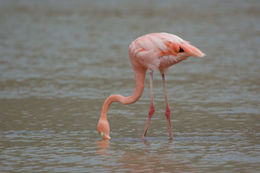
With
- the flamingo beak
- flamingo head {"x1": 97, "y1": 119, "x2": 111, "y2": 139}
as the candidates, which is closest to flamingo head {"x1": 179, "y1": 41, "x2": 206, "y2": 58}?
flamingo head {"x1": 97, "y1": 119, "x2": 111, "y2": 139}

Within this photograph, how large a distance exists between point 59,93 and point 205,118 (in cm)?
377

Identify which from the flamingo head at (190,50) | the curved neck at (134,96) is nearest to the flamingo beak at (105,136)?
the curved neck at (134,96)

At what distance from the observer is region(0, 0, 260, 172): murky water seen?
25.1ft

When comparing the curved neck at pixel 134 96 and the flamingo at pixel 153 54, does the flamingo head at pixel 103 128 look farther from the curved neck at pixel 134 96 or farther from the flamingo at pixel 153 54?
the curved neck at pixel 134 96

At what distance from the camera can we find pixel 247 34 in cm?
2191

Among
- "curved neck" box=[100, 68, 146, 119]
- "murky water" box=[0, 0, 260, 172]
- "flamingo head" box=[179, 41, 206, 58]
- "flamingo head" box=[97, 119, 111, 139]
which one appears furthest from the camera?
"curved neck" box=[100, 68, 146, 119]

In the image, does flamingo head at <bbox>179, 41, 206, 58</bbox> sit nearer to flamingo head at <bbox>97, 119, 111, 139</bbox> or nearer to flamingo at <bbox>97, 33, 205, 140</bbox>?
flamingo at <bbox>97, 33, 205, 140</bbox>

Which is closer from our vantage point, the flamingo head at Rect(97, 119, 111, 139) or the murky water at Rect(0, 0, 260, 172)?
the murky water at Rect(0, 0, 260, 172)

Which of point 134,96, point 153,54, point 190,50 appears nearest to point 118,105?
point 134,96

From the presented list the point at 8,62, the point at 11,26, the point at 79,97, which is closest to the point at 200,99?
the point at 79,97

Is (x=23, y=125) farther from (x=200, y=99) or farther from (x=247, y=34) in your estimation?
(x=247, y=34)

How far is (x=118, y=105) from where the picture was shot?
11617mm

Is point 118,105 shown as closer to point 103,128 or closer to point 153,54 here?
point 103,128

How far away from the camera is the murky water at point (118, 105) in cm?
764
